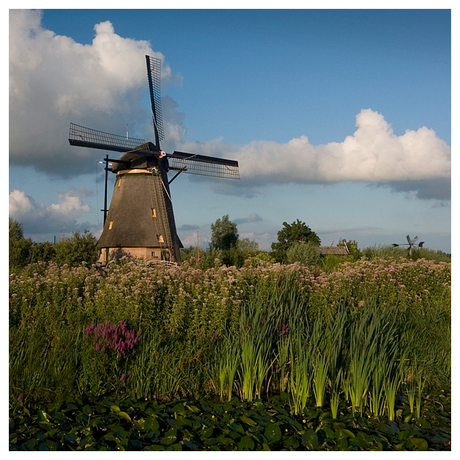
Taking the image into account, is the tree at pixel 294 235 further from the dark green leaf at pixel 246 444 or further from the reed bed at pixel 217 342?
the dark green leaf at pixel 246 444

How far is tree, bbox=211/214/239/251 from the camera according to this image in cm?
4353

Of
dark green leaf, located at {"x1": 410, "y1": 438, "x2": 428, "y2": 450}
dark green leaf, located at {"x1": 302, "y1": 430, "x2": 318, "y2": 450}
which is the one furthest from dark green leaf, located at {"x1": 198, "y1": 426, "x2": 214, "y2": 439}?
dark green leaf, located at {"x1": 410, "y1": 438, "x2": 428, "y2": 450}

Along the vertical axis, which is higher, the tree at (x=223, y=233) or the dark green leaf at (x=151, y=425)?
the tree at (x=223, y=233)

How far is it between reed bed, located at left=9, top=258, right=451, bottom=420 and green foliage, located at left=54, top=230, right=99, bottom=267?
11.6 meters

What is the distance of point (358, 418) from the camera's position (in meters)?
4.84

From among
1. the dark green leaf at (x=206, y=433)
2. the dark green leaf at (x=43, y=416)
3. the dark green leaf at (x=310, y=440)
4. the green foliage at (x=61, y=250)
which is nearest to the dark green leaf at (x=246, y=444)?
the dark green leaf at (x=206, y=433)

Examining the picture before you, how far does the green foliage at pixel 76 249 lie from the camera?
19.6 m

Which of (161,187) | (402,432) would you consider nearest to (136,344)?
(402,432)

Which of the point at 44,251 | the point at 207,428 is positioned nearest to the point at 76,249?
the point at 44,251

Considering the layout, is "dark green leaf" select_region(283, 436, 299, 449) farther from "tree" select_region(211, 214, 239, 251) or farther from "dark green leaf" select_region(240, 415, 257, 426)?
"tree" select_region(211, 214, 239, 251)

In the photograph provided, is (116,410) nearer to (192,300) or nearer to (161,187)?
(192,300)

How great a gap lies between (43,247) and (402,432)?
67.6ft

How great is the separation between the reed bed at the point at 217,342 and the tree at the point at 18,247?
478 inches

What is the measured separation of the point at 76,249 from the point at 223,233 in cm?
2445
